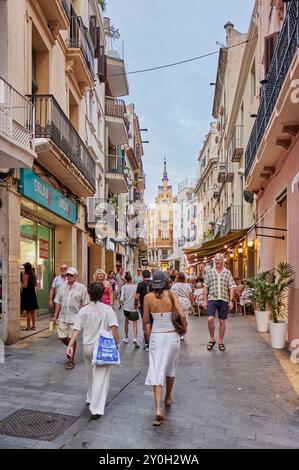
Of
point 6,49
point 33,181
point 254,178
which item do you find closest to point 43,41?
point 6,49

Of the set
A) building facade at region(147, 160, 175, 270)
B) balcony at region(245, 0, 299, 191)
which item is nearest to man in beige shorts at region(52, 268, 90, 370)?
balcony at region(245, 0, 299, 191)

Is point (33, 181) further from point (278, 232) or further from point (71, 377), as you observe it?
point (278, 232)

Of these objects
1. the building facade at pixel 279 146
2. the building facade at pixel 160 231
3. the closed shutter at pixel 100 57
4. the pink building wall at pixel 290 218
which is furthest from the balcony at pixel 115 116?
the building facade at pixel 160 231

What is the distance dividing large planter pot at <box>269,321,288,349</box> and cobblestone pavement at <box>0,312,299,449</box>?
26 cm

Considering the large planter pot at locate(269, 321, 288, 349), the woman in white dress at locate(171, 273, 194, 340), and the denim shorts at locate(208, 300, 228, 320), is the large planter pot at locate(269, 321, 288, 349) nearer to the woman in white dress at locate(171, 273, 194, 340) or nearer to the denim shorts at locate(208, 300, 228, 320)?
the denim shorts at locate(208, 300, 228, 320)

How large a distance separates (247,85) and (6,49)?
13.3 meters

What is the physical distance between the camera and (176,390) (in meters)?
6.02

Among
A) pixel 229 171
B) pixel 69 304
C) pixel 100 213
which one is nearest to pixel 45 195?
pixel 69 304

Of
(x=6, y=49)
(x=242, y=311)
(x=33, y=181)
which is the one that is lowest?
(x=242, y=311)

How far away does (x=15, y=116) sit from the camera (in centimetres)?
941

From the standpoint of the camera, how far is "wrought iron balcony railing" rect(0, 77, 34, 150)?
27.7 ft

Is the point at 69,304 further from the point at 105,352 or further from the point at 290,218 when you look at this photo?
the point at 290,218

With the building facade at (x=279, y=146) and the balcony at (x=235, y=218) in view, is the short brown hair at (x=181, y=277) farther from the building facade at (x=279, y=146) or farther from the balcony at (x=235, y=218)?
the balcony at (x=235, y=218)
